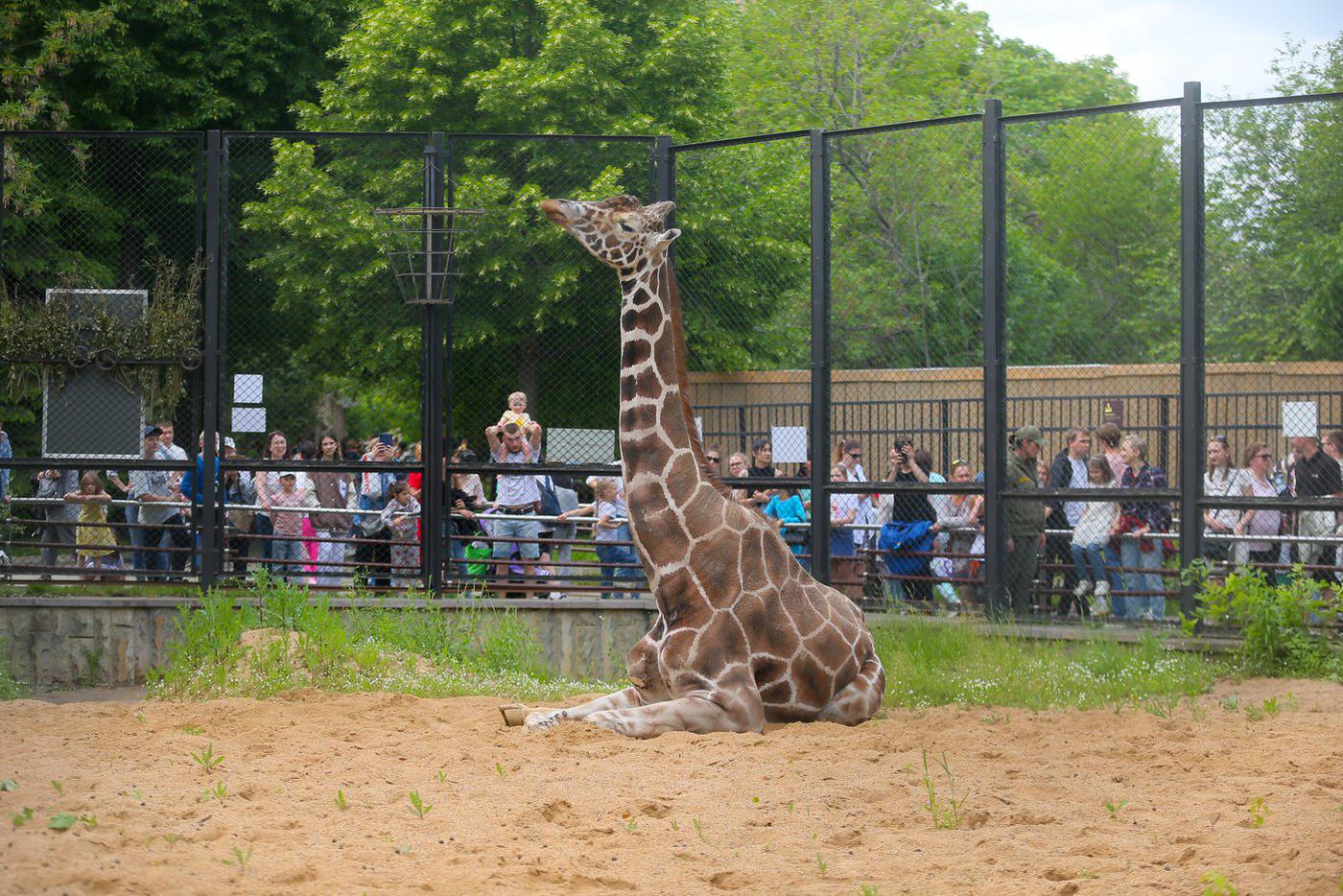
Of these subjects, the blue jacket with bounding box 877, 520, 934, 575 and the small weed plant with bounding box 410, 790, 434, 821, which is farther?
the blue jacket with bounding box 877, 520, 934, 575

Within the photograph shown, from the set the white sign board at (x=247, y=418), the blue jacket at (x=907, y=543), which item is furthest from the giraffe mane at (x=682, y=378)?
the white sign board at (x=247, y=418)

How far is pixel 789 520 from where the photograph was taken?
11.4 metres

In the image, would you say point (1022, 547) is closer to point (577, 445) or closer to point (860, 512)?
point (860, 512)

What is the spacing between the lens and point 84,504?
40.2ft

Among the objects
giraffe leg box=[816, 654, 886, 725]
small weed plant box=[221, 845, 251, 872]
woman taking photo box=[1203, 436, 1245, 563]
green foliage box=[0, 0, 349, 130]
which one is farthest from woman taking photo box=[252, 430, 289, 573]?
small weed plant box=[221, 845, 251, 872]

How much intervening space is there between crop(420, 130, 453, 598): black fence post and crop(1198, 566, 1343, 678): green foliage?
5.64m

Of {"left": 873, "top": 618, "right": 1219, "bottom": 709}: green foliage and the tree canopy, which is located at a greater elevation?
the tree canopy

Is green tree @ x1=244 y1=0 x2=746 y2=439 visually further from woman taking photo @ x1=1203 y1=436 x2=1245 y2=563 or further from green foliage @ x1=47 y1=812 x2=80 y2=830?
green foliage @ x1=47 y1=812 x2=80 y2=830

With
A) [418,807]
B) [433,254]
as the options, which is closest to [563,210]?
[418,807]

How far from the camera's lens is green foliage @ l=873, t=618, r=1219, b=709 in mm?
8547

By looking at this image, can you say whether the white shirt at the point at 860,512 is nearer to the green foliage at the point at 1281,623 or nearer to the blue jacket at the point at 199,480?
the green foliage at the point at 1281,623

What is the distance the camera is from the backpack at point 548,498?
12305 mm

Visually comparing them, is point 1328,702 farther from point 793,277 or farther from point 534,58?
point 534,58

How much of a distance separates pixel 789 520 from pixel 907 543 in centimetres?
106
